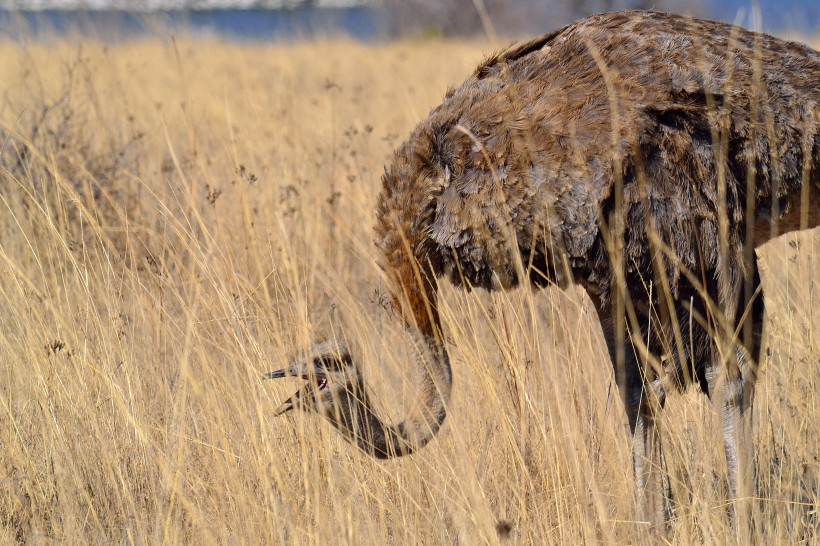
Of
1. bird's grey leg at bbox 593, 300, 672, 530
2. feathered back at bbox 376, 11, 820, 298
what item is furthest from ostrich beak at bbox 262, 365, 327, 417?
bird's grey leg at bbox 593, 300, 672, 530

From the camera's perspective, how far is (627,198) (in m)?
3.17

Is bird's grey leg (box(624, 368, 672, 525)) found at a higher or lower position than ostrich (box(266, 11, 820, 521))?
lower

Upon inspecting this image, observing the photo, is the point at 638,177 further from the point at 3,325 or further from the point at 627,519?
the point at 3,325

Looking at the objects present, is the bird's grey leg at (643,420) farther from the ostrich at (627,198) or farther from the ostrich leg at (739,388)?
the ostrich leg at (739,388)

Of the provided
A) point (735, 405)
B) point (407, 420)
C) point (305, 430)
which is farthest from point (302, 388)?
point (735, 405)

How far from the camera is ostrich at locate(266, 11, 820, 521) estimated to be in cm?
318

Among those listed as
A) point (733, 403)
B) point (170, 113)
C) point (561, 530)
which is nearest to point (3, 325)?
point (561, 530)

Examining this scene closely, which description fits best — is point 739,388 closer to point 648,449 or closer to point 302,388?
point 648,449

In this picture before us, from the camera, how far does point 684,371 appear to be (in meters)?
3.27

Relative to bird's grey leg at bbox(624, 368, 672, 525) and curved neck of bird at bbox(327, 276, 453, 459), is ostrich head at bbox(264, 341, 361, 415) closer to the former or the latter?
curved neck of bird at bbox(327, 276, 453, 459)

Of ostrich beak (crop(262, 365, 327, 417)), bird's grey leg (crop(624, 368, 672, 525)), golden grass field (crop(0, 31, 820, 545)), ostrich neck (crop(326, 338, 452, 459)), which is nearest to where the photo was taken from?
golden grass field (crop(0, 31, 820, 545))

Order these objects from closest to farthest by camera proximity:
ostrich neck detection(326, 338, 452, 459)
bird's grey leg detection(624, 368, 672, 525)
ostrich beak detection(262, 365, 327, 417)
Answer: ostrich beak detection(262, 365, 327, 417)
ostrich neck detection(326, 338, 452, 459)
bird's grey leg detection(624, 368, 672, 525)

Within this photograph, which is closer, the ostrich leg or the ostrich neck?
the ostrich neck

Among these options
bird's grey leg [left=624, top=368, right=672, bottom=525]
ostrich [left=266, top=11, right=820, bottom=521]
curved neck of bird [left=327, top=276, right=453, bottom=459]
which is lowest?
bird's grey leg [left=624, top=368, right=672, bottom=525]
